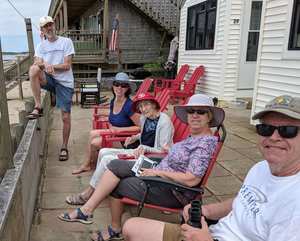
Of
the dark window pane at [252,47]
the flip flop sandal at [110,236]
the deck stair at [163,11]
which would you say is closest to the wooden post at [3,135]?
the flip flop sandal at [110,236]

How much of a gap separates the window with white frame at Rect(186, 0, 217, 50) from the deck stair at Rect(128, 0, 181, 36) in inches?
152

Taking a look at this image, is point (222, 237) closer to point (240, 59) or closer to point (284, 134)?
point (284, 134)

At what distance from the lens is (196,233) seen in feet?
5.05

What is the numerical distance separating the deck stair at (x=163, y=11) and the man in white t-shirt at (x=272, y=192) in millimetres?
12666

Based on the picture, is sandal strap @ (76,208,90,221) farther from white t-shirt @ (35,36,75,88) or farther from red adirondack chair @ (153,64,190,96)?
red adirondack chair @ (153,64,190,96)

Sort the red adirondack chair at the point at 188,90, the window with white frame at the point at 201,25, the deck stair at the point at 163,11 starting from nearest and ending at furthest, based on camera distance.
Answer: the red adirondack chair at the point at 188,90 → the window with white frame at the point at 201,25 → the deck stair at the point at 163,11

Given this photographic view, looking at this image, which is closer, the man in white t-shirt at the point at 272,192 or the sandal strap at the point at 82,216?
the man in white t-shirt at the point at 272,192

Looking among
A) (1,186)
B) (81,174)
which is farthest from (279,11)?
(1,186)

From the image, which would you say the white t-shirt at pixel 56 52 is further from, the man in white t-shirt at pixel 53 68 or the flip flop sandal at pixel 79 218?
the flip flop sandal at pixel 79 218

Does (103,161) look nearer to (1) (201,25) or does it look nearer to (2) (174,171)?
(2) (174,171)

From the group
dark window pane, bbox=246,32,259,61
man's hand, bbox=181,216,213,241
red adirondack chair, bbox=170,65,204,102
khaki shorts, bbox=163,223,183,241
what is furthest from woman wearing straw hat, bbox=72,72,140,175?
dark window pane, bbox=246,32,259,61

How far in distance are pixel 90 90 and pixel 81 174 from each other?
4.63 metres

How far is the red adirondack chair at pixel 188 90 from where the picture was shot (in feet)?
26.6

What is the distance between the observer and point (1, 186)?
1801 mm
